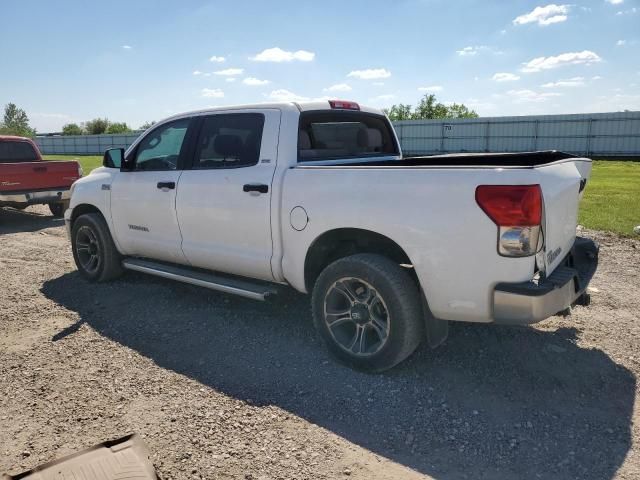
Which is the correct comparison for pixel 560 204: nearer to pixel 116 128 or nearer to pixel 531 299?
pixel 531 299

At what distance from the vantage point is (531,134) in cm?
3131

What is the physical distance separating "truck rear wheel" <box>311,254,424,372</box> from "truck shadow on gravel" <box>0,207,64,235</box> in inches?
325

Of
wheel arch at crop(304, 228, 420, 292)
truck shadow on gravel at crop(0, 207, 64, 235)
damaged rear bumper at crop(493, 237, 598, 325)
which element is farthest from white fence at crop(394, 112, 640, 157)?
damaged rear bumper at crop(493, 237, 598, 325)

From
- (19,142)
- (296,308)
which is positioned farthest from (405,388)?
(19,142)

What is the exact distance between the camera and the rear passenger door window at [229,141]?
4422 millimetres

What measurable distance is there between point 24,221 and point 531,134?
28259 millimetres

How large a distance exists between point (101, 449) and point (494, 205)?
2605 mm

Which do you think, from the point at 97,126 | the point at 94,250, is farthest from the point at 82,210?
the point at 97,126

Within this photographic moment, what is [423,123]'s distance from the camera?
34.6 m

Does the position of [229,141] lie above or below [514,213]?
above

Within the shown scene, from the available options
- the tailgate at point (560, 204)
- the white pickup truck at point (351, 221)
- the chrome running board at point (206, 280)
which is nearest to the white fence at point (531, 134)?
the tailgate at point (560, 204)

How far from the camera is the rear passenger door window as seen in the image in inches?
174

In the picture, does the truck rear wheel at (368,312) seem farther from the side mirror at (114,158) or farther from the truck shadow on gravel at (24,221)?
the truck shadow on gravel at (24,221)

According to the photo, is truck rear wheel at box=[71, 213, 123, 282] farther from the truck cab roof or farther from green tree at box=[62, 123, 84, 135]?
green tree at box=[62, 123, 84, 135]
